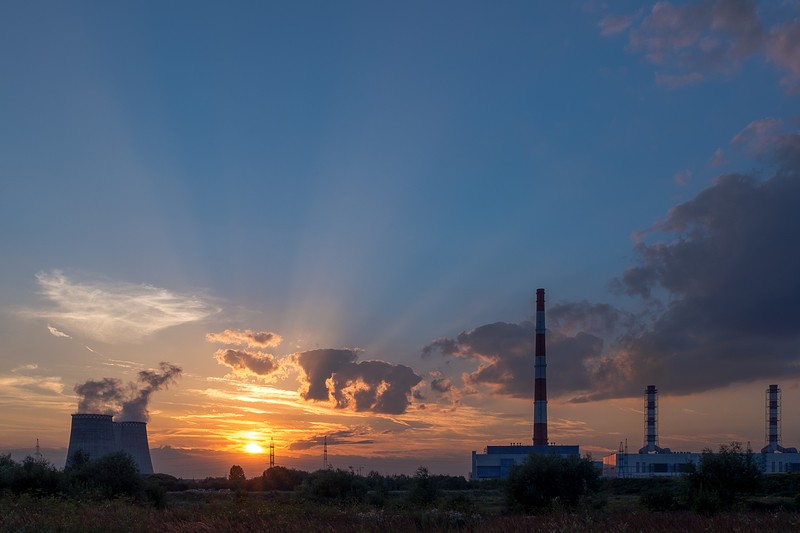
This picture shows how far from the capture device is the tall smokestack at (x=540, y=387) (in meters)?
126

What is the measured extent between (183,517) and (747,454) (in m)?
51.6

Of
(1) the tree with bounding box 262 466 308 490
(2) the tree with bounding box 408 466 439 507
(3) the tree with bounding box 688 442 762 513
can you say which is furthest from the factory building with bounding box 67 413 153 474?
(3) the tree with bounding box 688 442 762 513

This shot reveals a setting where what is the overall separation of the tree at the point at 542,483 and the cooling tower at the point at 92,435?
65.2 metres

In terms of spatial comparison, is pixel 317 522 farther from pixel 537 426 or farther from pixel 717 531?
pixel 537 426

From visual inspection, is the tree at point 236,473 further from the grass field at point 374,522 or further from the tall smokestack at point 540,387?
the grass field at point 374,522

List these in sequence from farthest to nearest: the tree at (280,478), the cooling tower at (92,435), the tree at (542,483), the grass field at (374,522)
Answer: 1. the tree at (280,478)
2. the cooling tower at (92,435)
3. the tree at (542,483)
4. the grass field at (374,522)

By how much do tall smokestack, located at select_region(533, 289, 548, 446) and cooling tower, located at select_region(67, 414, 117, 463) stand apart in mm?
66548

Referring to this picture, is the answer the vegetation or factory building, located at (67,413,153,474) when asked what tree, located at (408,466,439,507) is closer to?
the vegetation

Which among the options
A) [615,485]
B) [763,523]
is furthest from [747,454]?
[615,485]

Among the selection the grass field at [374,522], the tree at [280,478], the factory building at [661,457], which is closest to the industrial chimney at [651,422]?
the factory building at [661,457]

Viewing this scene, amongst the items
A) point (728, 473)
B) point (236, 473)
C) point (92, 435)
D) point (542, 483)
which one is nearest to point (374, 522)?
point (542, 483)

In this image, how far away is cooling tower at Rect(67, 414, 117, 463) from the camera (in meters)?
102

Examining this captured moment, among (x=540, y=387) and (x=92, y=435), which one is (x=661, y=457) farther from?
(x=92, y=435)

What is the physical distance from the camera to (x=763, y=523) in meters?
16.7
